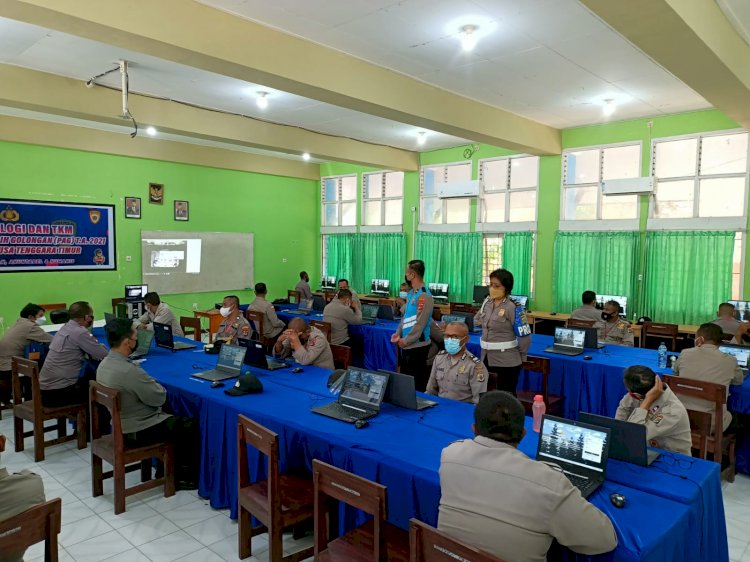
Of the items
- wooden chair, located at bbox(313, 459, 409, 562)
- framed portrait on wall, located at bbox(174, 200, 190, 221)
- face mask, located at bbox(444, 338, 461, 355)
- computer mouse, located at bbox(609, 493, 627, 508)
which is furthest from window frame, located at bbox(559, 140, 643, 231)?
framed portrait on wall, located at bbox(174, 200, 190, 221)

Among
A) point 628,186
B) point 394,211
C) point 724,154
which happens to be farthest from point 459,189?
point 724,154

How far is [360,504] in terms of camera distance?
2.08m

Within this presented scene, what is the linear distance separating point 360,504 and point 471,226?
8314 millimetres

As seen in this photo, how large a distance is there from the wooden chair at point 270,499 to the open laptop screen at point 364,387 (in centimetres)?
62

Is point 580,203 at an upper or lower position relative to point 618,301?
upper

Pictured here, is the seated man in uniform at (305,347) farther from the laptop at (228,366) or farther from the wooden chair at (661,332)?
the wooden chair at (661,332)

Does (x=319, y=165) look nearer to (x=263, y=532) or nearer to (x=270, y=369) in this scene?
(x=270, y=369)

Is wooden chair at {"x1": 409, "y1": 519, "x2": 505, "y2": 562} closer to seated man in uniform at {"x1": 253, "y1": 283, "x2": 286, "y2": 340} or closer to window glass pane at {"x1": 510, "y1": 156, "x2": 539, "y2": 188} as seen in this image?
seated man in uniform at {"x1": 253, "y1": 283, "x2": 286, "y2": 340}

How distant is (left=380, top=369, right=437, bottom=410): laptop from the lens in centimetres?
330

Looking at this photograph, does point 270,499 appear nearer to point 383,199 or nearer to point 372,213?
point 383,199

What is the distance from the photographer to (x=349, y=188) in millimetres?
12273

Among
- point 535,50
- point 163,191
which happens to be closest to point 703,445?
point 535,50

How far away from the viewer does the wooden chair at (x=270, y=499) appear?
2.60 metres

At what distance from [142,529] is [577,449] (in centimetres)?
277
